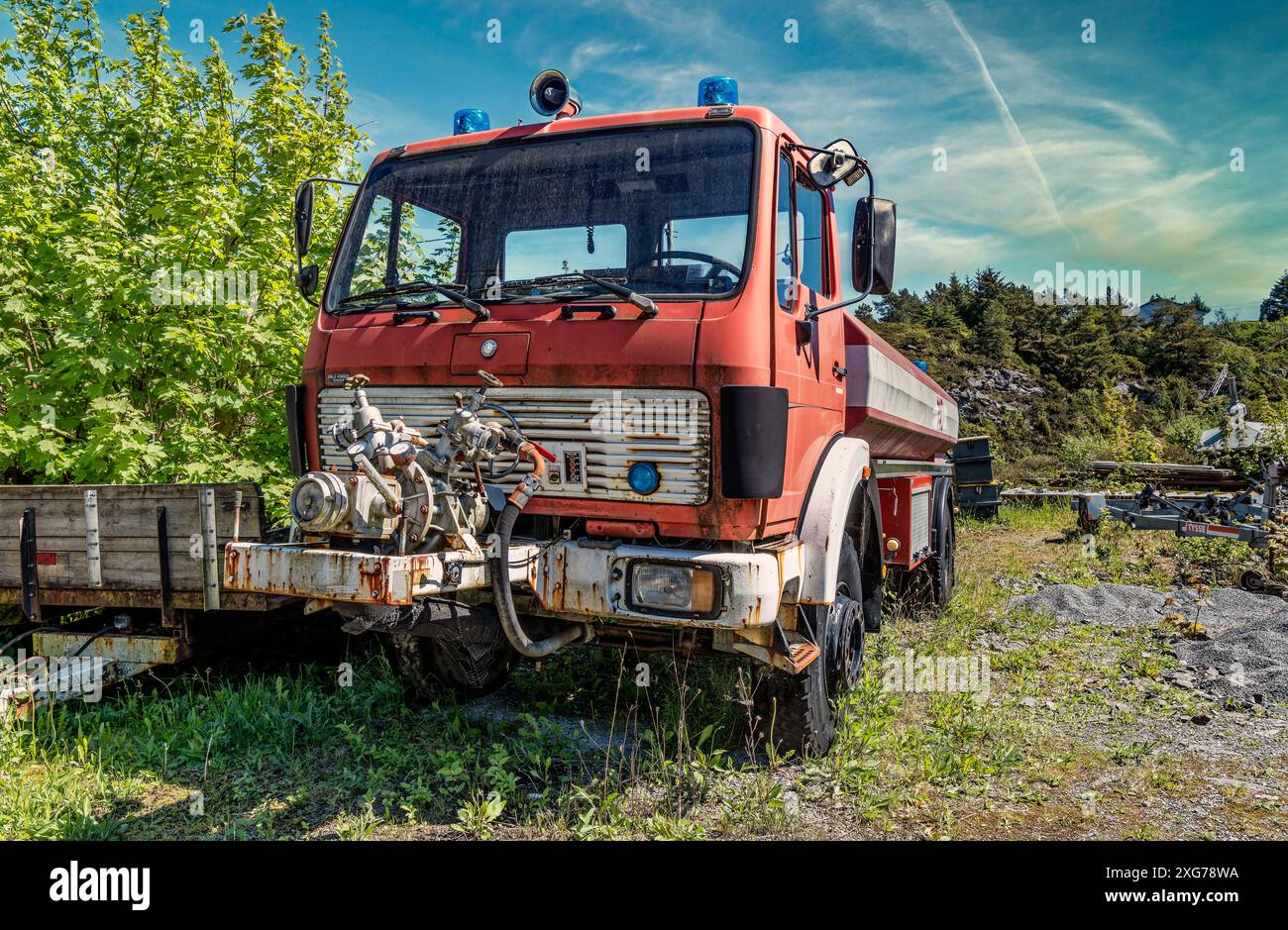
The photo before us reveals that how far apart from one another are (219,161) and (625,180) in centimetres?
413

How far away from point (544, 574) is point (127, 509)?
90.8 inches

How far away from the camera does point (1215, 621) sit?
6.37m

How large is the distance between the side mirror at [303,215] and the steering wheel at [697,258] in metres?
1.68

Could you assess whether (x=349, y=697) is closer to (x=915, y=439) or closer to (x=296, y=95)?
(x=915, y=439)

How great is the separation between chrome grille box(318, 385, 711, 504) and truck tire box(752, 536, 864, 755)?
0.94 metres

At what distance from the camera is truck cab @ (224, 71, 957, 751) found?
3.02 m

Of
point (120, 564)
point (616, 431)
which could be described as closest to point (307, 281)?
point (120, 564)

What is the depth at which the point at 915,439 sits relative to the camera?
6352 millimetres

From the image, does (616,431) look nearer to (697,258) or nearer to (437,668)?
(697,258)

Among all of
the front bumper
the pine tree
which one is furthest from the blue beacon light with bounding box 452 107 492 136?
the pine tree

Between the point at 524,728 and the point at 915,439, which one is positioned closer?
the point at 524,728

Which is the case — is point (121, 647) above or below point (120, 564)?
below

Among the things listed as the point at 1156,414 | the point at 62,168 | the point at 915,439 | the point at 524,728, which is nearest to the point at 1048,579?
the point at 915,439

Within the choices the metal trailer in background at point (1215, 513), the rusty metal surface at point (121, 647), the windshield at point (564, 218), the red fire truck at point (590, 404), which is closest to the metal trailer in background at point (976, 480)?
the metal trailer in background at point (1215, 513)
